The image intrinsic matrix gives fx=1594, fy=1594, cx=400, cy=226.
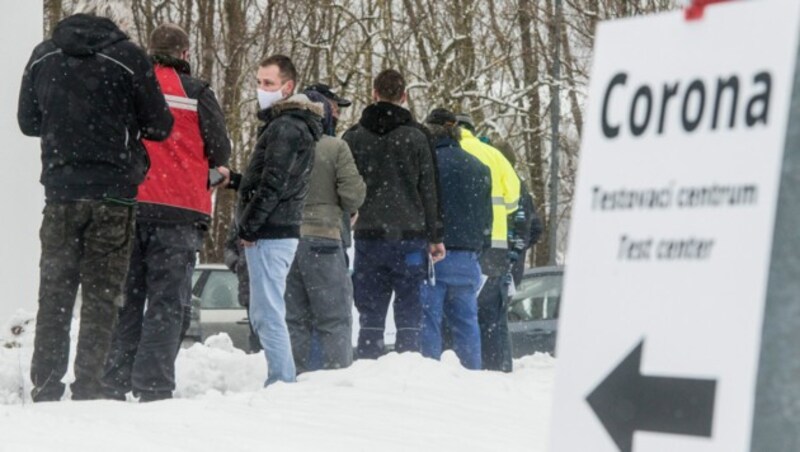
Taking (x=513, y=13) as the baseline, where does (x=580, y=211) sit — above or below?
below

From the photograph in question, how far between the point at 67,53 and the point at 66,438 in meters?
2.11

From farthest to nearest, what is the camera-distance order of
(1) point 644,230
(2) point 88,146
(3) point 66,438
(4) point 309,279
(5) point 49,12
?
1. (5) point 49,12
2. (4) point 309,279
3. (2) point 88,146
4. (3) point 66,438
5. (1) point 644,230

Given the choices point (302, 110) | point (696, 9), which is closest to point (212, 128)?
point (302, 110)

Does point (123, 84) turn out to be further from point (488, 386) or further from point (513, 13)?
point (513, 13)

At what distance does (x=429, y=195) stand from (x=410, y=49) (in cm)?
2422

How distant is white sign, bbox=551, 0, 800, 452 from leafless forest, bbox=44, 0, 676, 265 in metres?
27.5

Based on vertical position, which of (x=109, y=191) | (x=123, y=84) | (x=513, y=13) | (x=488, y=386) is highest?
(x=513, y=13)

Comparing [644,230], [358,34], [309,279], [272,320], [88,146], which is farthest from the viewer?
[358,34]

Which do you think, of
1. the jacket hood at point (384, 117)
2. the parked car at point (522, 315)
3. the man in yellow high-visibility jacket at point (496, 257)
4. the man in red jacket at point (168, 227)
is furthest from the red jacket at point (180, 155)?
the parked car at point (522, 315)

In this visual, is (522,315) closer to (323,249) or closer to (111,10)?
(323,249)

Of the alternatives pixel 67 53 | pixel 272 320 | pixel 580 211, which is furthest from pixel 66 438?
pixel 580 211

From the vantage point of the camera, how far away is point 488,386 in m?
8.41

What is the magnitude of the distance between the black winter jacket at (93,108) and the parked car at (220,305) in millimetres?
10592

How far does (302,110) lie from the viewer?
27.3 feet
